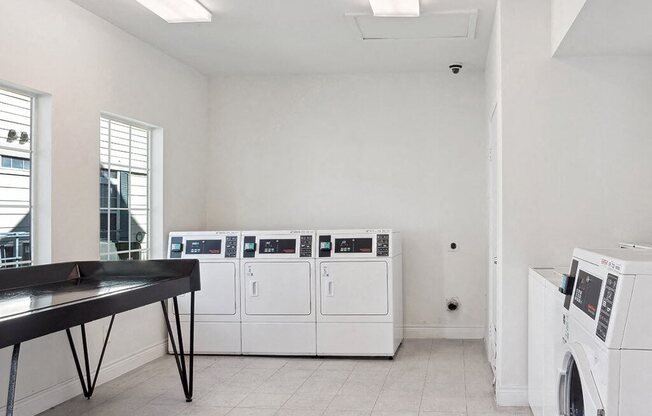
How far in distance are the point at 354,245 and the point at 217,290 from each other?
4.16ft

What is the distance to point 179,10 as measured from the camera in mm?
4363

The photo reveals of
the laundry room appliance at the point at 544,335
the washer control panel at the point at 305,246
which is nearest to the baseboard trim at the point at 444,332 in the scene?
the washer control panel at the point at 305,246

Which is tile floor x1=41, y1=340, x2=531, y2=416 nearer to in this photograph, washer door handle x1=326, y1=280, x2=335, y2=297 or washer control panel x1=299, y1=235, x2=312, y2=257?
washer door handle x1=326, y1=280, x2=335, y2=297

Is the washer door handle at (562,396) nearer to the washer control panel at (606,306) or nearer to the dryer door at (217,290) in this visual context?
the washer control panel at (606,306)

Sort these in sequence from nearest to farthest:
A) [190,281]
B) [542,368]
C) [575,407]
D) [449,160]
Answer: [575,407], [542,368], [190,281], [449,160]

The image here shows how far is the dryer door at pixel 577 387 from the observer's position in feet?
6.91

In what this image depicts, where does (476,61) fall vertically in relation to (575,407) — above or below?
above

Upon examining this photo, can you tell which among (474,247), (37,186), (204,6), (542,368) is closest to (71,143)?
(37,186)

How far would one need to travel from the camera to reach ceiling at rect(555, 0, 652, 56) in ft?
10.1

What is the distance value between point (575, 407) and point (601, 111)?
213 cm

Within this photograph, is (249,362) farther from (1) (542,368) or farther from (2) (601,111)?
(2) (601,111)

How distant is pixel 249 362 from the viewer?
211 inches

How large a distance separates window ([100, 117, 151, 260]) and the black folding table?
2.82 feet

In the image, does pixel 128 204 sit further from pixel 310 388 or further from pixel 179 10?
pixel 310 388
